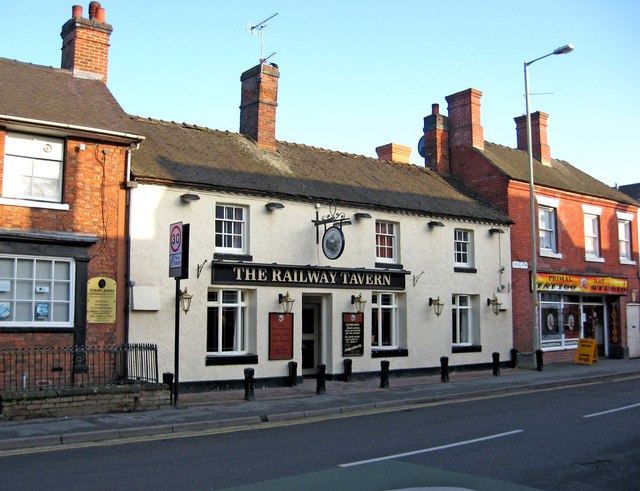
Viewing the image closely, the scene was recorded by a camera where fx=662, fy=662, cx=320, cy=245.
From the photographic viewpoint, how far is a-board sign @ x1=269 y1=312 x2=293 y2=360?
59.2 ft

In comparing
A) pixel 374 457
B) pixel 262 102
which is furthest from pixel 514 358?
pixel 374 457

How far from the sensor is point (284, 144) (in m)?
23.0

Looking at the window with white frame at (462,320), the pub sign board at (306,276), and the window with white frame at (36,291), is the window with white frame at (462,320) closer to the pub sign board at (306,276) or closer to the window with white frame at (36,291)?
the pub sign board at (306,276)

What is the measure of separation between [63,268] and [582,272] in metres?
20.4

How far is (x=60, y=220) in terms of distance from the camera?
14930 mm

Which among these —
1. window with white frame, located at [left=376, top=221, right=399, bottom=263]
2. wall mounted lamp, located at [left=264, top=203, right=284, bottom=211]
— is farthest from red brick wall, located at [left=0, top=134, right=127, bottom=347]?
window with white frame, located at [left=376, top=221, right=399, bottom=263]

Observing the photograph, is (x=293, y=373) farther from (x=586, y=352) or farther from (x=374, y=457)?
(x=586, y=352)

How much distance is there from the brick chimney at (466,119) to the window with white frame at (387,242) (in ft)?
25.5

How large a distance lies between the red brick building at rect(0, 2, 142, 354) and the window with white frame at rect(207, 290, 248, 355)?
8.77 feet

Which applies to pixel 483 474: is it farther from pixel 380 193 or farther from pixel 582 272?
pixel 582 272

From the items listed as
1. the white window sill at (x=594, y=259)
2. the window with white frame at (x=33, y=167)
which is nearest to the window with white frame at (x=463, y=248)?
the white window sill at (x=594, y=259)

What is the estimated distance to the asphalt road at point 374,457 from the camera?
25.7 feet

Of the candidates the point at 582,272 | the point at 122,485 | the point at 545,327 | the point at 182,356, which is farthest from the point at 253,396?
the point at 582,272

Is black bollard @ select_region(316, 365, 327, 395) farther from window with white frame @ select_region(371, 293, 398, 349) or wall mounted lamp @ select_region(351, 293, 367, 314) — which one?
window with white frame @ select_region(371, 293, 398, 349)
